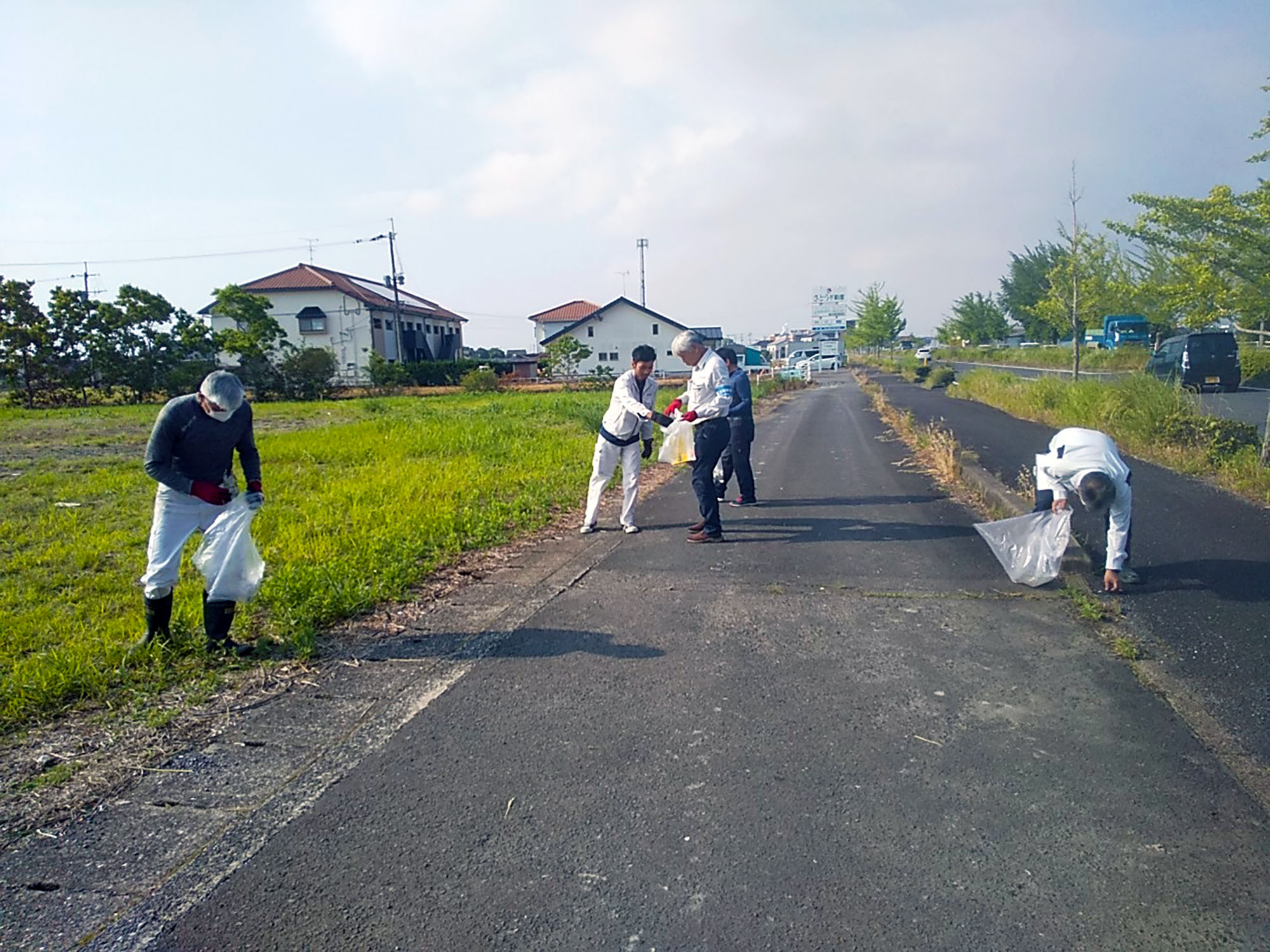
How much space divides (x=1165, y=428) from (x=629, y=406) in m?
8.34

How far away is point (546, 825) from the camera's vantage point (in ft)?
10.2

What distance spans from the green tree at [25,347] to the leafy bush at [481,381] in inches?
657

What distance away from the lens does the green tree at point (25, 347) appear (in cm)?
3272

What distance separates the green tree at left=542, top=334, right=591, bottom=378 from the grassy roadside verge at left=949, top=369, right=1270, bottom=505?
102 feet

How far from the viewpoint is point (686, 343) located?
7.57 m

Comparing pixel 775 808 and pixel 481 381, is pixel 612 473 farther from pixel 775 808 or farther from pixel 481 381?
pixel 481 381

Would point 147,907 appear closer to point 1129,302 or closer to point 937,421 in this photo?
point 937,421

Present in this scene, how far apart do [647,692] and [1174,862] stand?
2265 mm

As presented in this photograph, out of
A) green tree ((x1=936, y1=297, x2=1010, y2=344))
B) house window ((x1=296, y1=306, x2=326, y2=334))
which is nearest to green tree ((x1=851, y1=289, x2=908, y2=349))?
green tree ((x1=936, y1=297, x2=1010, y2=344))

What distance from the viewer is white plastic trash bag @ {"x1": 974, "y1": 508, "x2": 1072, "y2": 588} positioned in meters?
5.69

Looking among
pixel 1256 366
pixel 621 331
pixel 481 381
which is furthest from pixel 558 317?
pixel 1256 366

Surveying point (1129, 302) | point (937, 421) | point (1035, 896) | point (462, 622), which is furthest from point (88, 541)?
point (1129, 302)

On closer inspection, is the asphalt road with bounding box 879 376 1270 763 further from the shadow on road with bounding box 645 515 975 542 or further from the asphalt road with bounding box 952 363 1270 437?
the asphalt road with bounding box 952 363 1270 437

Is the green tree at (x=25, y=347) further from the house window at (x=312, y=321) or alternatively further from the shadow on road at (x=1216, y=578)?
the shadow on road at (x=1216, y=578)
